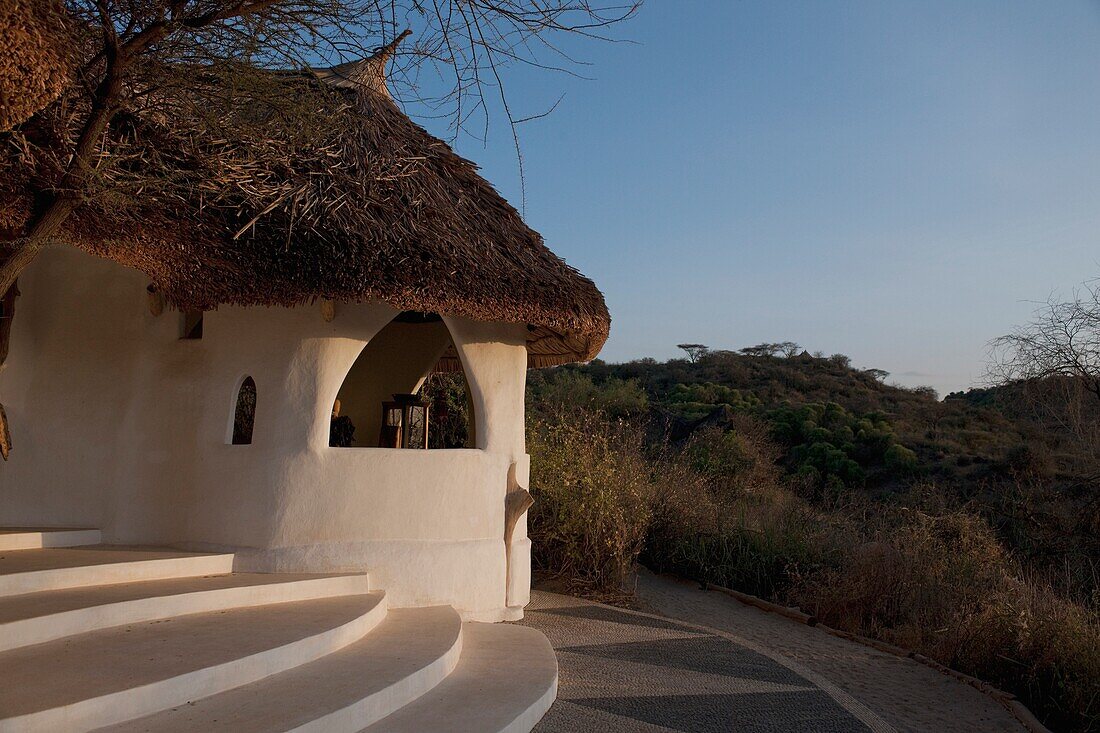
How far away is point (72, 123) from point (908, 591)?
7999 mm

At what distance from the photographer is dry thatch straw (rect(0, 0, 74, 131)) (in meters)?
3.08

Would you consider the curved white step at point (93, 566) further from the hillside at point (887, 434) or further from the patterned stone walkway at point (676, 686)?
the hillside at point (887, 434)

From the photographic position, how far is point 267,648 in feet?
14.9

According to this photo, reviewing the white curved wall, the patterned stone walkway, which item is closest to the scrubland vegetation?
the patterned stone walkway

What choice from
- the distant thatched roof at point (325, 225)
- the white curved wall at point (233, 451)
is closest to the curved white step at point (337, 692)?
the white curved wall at point (233, 451)

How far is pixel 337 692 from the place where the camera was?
4332mm

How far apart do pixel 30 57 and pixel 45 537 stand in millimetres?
4406

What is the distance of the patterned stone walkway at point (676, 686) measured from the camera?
5258 millimetres

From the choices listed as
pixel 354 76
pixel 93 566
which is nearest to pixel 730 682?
pixel 93 566

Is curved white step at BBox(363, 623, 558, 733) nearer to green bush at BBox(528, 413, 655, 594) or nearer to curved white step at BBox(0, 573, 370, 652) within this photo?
curved white step at BBox(0, 573, 370, 652)

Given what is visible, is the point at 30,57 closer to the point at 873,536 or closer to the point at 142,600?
the point at 142,600

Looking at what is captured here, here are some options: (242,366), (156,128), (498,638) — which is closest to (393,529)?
(498,638)

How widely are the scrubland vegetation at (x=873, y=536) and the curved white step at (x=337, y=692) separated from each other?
405cm

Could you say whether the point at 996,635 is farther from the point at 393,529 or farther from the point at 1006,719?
the point at 393,529
